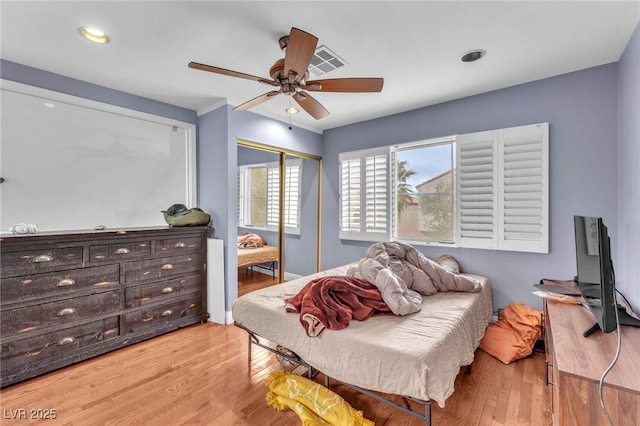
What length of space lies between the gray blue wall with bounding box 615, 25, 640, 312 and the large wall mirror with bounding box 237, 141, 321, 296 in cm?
345

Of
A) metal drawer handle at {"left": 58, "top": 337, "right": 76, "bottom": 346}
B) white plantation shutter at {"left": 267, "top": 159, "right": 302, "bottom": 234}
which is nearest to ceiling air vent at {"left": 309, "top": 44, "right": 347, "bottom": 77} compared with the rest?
white plantation shutter at {"left": 267, "top": 159, "right": 302, "bottom": 234}

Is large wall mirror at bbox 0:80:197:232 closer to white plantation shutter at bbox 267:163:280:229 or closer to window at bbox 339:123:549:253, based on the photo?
white plantation shutter at bbox 267:163:280:229

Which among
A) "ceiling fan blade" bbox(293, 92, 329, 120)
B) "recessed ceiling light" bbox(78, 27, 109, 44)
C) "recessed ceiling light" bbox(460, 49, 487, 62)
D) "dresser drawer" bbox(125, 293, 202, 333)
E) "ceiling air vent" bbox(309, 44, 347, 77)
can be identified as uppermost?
"recessed ceiling light" bbox(78, 27, 109, 44)

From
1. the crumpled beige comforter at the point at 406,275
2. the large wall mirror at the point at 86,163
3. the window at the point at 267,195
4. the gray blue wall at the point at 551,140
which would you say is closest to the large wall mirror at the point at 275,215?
the window at the point at 267,195

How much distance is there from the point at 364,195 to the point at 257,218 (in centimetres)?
157

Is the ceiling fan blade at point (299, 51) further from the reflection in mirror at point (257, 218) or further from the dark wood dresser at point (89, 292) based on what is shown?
the dark wood dresser at point (89, 292)

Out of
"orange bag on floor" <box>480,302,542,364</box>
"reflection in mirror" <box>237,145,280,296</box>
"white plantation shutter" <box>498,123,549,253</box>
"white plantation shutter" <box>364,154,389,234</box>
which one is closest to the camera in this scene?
"orange bag on floor" <box>480,302,542,364</box>

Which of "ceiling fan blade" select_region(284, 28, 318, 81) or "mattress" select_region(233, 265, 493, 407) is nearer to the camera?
"mattress" select_region(233, 265, 493, 407)

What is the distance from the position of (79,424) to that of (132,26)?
8.72ft

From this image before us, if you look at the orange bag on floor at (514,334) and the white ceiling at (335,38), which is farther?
the orange bag on floor at (514,334)

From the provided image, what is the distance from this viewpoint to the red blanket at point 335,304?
1.79m

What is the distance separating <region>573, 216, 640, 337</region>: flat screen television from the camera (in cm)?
137

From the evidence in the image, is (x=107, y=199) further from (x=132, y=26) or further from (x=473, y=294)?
(x=473, y=294)

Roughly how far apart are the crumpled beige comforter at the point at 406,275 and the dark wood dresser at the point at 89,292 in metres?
2.14
